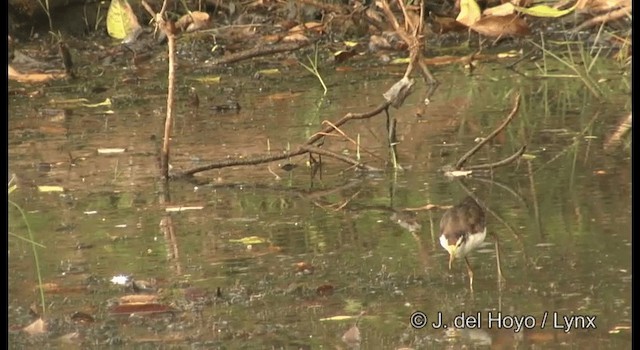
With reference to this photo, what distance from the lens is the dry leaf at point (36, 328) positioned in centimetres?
485

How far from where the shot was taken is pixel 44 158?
7461 millimetres

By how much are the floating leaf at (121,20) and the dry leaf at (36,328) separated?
6117 millimetres

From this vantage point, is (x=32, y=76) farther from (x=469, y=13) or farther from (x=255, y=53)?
(x=469, y=13)

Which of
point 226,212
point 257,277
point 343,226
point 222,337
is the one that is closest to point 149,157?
point 226,212

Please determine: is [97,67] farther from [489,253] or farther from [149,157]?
[489,253]

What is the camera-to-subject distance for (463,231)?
17.3 feet

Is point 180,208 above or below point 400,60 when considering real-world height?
above

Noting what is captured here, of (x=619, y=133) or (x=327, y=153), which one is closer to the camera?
(x=327, y=153)

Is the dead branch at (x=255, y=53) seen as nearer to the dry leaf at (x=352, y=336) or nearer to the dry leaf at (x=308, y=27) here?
the dry leaf at (x=308, y=27)

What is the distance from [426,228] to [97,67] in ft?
15.9

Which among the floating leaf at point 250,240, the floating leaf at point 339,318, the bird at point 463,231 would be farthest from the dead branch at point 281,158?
the floating leaf at point 339,318

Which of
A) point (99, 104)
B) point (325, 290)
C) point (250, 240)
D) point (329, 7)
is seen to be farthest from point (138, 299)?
point (329, 7)

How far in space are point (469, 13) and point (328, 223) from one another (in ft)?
11.5

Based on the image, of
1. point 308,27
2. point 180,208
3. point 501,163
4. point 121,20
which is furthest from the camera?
point 121,20
